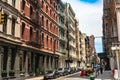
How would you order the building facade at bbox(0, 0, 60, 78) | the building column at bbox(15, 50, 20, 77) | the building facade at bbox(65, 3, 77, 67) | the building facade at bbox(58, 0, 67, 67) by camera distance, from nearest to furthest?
the building facade at bbox(0, 0, 60, 78), the building column at bbox(15, 50, 20, 77), the building facade at bbox(58, 0, 67, 67), the building facade at bbox(65, 3, 77, 67)

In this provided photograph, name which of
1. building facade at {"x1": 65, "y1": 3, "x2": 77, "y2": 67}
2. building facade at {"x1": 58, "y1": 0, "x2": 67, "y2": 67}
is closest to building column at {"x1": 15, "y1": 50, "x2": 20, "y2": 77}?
building facade at {"x1": 58, "y1": 0, "x2": 67, "y2": 67}

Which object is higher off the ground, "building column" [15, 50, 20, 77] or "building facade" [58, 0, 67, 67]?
"building facade" [58, 0, 67, 67]

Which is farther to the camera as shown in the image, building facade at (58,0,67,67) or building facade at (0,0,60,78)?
building facade at (58,0,67,67)

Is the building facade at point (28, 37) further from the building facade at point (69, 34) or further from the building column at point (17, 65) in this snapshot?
the building facade at point (69, 34)

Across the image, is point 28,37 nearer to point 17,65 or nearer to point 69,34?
point 17,65

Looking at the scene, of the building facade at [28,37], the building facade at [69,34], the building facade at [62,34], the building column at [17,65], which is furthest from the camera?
the building facade at [69,34]

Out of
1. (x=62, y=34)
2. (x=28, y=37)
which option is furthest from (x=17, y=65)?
(x=62, y=34)

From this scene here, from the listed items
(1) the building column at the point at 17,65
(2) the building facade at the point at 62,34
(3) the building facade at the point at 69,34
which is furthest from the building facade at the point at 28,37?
(3) the building facade at the point at 69,34

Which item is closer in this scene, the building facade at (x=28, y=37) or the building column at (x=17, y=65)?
the building facade at (x=28, y=37)

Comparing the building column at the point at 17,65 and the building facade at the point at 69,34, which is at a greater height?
the building facade at the point at 69,34

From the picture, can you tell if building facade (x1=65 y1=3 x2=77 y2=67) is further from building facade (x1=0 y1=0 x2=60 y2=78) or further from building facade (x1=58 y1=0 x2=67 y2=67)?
building facade (x1=0 y1=0 x2=60 y2=78)

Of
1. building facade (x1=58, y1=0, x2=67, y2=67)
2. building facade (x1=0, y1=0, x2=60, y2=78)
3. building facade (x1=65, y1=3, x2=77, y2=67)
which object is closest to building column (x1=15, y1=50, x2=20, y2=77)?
building facade (x1=0, y1=0, x2=60, y2=78)

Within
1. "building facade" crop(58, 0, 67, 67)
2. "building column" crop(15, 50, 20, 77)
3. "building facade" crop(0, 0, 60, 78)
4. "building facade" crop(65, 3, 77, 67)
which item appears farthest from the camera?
"building facade" crop(65, 3, 77, 67)

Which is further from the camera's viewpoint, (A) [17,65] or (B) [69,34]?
(B) [69,34]
